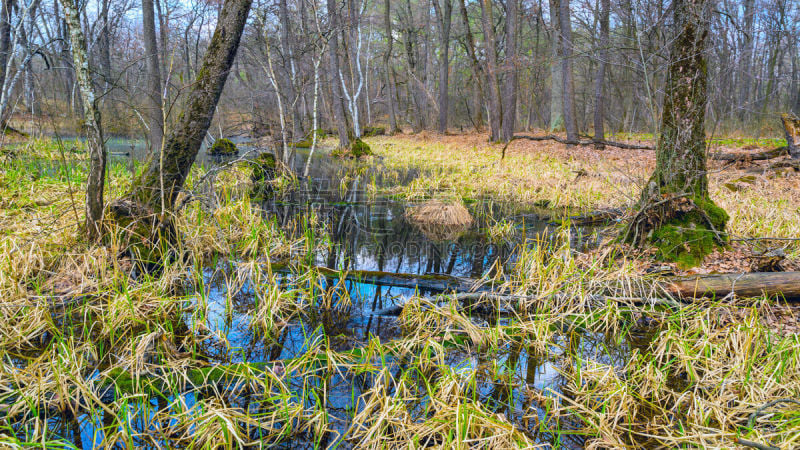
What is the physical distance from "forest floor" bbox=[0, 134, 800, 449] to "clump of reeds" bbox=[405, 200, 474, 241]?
259 cm

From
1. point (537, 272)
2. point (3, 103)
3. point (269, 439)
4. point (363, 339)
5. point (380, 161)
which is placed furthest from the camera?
point (380, 161)

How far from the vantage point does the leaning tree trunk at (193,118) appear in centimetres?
470

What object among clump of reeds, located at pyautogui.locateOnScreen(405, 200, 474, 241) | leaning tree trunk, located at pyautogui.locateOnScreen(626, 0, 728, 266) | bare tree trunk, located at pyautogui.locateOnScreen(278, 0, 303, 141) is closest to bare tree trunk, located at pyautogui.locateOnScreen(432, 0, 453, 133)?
bare tree trunk, located at pyautogui.locateOnScreen(278, 0, 303, 141)

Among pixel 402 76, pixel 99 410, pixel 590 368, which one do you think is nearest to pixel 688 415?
pixel 590 368

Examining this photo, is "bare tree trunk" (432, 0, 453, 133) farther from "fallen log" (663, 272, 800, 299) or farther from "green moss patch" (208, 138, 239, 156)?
"fallen log" (663, 272, 800, 299)

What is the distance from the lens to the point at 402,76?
3453 cm

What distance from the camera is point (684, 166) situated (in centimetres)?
471

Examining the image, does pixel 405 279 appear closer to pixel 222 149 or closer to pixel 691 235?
pixel 691 235

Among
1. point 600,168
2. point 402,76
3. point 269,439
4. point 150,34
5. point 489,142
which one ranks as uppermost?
point 402,76

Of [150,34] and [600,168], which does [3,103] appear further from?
[600,168]

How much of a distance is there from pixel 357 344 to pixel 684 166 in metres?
3.89

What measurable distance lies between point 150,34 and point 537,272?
10.8 metres

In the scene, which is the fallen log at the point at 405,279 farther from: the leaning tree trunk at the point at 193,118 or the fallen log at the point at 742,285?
the fallen log at the point at 742,285

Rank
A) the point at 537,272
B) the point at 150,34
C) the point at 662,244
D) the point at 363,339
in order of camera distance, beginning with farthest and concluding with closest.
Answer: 1. the point at 150,34
2. the point at 662,244
3. the point at 537,272
4. the point at 363,339
